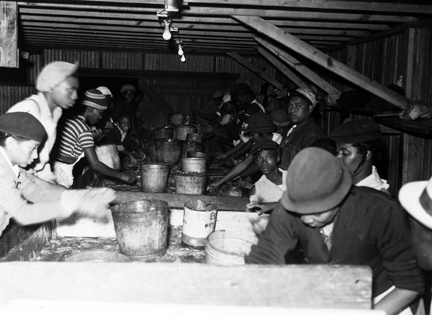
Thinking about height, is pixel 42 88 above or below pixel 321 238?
above

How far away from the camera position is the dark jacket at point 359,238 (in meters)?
1.88

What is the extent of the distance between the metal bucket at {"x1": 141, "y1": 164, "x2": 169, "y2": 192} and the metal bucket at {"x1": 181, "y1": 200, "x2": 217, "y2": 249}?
3.81ft

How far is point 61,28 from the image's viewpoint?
636 cm

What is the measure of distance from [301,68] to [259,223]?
4.29m

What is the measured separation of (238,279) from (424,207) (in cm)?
100

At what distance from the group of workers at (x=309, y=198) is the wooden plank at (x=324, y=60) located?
106 cm

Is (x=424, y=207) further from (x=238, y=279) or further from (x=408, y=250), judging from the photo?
(x=238, y=279)

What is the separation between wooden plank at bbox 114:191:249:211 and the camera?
3.61m

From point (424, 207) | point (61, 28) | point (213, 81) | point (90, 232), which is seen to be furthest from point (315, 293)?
point (213, 81)

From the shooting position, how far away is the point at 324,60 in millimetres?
4773

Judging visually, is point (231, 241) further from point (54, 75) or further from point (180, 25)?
point (180, 25)

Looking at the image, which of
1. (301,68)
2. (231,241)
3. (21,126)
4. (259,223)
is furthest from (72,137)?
(301,68)

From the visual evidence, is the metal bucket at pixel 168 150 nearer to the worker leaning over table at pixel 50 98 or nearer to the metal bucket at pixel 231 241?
the worker leaning over table at pixel 50 98

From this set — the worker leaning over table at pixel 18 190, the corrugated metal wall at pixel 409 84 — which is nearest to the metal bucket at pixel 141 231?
the worker leaning over table at pixel 18 190
